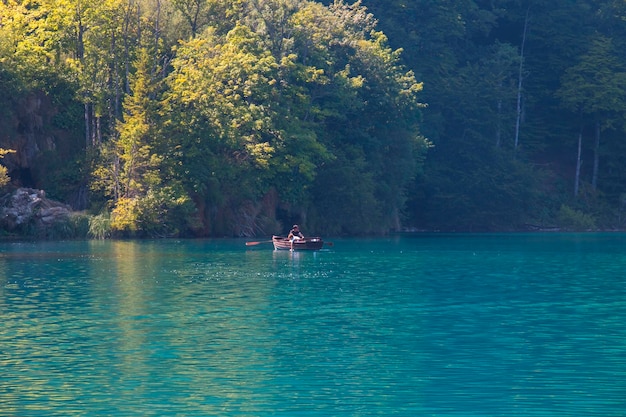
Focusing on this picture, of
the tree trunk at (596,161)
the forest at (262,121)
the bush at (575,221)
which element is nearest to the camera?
the forest at (262,121)

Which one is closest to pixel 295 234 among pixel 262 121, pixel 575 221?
pixel 262 121

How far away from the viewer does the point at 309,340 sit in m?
25.1

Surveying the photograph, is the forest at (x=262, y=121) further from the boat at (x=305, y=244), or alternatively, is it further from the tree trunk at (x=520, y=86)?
the boat at (x=305, y=244)

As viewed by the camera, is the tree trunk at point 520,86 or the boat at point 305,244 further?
the tree trunk at point 520,86

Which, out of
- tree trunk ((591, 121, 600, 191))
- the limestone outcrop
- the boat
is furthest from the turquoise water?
tree trunk ((591, 121, 600, 191))

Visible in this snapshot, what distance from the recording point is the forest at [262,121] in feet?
246

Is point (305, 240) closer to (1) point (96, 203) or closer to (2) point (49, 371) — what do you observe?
(1) point (96, 203)

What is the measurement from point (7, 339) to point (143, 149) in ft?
161

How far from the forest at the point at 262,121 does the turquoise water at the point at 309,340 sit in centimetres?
2802

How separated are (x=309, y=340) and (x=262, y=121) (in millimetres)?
51917

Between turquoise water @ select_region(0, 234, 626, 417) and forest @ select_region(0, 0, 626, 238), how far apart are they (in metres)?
28.0

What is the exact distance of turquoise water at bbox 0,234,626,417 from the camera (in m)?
18.4

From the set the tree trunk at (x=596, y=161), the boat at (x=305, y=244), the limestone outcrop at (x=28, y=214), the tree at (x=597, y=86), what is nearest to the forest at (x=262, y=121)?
the tree at (x=597, y=86)

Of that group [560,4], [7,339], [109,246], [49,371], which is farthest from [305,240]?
[560,4]
